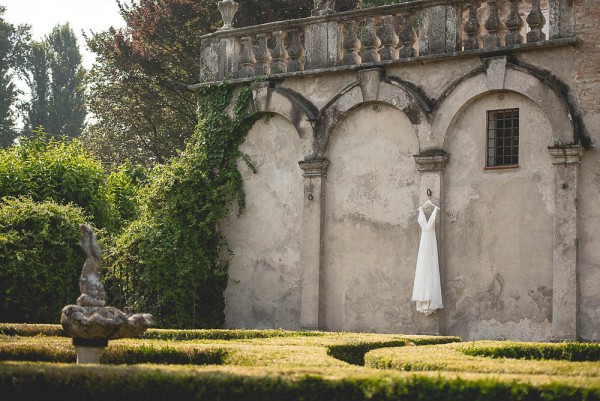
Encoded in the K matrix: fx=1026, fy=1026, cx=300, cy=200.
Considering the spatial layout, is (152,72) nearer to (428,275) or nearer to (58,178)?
(58,178)

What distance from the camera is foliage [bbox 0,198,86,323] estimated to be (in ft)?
65.3

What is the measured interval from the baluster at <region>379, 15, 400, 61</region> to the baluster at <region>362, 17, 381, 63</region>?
0.15m

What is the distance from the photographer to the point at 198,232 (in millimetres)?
21047

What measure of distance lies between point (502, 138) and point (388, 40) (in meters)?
3.02

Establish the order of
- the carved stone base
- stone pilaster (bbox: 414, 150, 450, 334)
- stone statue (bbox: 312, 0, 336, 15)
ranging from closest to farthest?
the carved stone base
stone pilaster (bbox: 414, 150, 450, 334)
stone statue (bbox: 312, 0, 336, 15)

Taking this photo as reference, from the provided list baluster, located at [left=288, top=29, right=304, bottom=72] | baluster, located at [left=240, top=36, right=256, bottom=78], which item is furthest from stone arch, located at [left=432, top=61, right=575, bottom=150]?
baluster, located at [left=240, top=36, right=256, bottom=78]

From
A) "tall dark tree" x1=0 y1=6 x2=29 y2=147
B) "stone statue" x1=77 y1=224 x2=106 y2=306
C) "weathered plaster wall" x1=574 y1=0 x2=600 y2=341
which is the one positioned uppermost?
"tall dark tree" x1=0 y1=6 x2=29 y2=147

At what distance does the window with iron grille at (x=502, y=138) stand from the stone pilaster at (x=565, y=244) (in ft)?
3.09

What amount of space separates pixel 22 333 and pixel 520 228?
855cm

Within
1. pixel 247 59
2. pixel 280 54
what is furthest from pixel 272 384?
pixel 247 59

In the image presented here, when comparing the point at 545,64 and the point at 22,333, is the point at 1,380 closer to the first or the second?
the point at 22,333

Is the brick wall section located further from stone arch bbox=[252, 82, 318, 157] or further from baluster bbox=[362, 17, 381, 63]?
stone arch bbox=[252, 82, 318, 157]

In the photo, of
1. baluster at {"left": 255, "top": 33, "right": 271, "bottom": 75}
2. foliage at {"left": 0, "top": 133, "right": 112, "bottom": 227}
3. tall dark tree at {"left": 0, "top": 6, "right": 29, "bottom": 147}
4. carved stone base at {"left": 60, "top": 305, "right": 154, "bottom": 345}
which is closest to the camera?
carved stone base at {"left": 60, "top": 305, "right": 154, "bottom": 345}

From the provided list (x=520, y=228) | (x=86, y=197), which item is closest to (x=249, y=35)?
(x=86, y=197)
